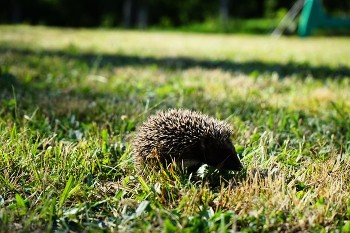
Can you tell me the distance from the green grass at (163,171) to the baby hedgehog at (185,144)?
0.44ft

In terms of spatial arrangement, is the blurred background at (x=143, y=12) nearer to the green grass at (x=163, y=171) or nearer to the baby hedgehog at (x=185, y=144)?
the green grass at (x=163, y=171)

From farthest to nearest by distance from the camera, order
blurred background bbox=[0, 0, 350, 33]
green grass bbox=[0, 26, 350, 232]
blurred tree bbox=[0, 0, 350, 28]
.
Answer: blurred tree bbox=[0, 0, 350, 28] < blurred background bbox=[0, 0, 350, 33] < green grass bbox=[0, 26, 350, 232]

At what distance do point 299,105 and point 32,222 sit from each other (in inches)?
155

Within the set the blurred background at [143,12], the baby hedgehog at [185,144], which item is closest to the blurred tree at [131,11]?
the blurred background at [143,12]

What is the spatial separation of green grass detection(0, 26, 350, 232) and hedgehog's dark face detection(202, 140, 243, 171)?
84mm

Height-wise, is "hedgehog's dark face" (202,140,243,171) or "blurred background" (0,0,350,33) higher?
"blurred background" (0,0,350,33)

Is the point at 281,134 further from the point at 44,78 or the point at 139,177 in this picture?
the point at 44,78

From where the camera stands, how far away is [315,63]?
32.7 feet

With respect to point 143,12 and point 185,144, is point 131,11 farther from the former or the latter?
point 185,144

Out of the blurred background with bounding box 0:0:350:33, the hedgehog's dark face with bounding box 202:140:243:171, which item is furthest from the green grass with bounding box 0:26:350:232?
the blurred background with bounding box 0:0:350:33

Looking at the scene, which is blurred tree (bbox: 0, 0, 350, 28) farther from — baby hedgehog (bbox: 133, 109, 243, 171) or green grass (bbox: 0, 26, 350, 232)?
baby hedgehog (bbox: 133, 109, 243, 171)

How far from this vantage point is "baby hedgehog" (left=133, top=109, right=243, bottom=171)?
315 cm

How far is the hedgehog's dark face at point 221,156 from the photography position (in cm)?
308

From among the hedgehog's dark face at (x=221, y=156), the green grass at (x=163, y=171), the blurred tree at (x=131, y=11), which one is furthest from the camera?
the blurred tree at (x=131, y=11)
